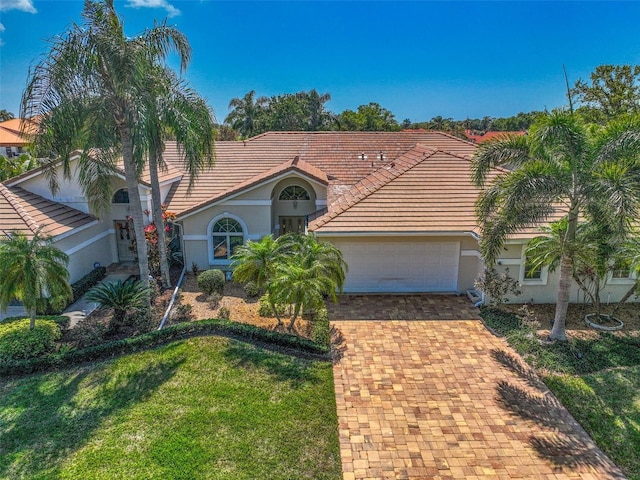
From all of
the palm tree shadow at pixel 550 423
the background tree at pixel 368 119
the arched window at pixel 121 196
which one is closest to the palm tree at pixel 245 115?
the background tree at pixel 368 119

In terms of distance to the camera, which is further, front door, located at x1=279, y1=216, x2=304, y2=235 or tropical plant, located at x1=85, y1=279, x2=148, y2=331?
front door, located at x1=279, y1=216, x2=304, y2=235

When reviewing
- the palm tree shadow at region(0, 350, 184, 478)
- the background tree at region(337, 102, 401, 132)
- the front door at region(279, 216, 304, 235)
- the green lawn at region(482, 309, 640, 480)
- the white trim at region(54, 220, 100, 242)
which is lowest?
the palm tree shadow at region(0, 350, 184, 478)

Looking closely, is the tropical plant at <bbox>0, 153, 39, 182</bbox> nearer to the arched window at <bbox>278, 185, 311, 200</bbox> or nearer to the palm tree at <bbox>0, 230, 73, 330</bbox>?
the palm tree at <bbox>0, 230, 73, 330</bbox>

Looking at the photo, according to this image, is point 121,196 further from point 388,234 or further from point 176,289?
point 388,234

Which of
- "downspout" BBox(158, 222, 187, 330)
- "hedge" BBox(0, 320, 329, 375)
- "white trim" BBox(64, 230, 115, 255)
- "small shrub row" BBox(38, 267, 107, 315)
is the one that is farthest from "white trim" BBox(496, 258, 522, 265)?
"white trim" BBox(64, 230, 115, 255)

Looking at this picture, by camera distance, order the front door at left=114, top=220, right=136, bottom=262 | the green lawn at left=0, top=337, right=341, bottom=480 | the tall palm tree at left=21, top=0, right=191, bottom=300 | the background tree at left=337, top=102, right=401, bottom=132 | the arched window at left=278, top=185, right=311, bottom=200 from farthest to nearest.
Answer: the background tree at left=337, top=102, right=401, bottom=132
the arched window at left=278, top=185, right=311, bottom=200
the front door at left=114, top=220, right=136, bottom=262
the tall palm tree at left=21, top=0, right=191, bottom=300
the green lawn at left=0, top=337, right=341, bottom=480

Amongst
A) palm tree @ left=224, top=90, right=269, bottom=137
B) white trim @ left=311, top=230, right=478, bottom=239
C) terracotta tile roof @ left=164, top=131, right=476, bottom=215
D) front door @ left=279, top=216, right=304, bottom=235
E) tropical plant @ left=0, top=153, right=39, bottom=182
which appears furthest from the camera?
palm tree @ left=224, top=90, right=269, bottom=137
